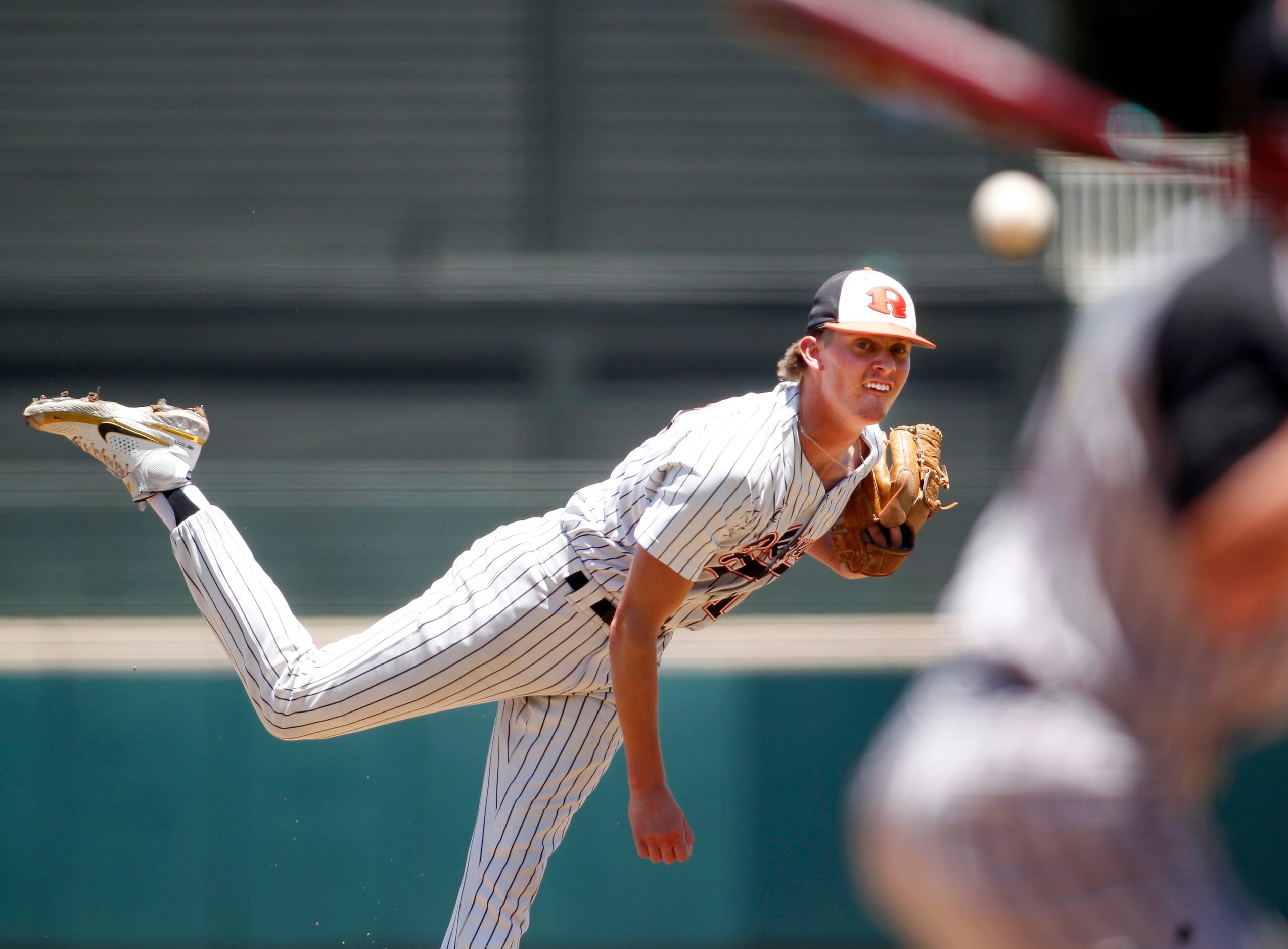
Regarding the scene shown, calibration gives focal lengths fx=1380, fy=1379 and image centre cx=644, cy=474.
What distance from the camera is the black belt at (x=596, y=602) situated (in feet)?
9.31

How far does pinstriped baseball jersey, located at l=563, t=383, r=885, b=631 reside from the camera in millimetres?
2543

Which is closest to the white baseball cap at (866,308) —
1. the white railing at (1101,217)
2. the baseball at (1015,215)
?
the white railing at (1101,217)

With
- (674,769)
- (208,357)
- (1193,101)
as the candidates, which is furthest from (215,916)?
(1193,101)

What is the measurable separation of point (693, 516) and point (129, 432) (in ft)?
5.04

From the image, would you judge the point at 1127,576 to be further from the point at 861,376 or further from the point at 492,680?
the point at 492,680

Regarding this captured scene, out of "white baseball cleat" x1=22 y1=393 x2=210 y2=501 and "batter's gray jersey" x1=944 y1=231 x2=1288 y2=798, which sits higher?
"batter's gray jersey" x1=944 y1=231 x2=1288 y2=798

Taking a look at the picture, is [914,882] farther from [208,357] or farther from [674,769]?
[208,357]

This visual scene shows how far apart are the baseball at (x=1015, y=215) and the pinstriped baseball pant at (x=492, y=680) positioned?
96.4 inches

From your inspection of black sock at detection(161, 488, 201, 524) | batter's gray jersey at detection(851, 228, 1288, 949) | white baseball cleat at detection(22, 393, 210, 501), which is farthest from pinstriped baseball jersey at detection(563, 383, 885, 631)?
batter's gray jersey at detection(851, 228, 1288, 949)

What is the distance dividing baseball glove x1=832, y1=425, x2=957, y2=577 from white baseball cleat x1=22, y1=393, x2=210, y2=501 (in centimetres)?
155

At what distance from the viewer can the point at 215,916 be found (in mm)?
4281

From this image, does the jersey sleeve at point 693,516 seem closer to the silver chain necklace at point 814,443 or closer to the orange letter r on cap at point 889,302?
the silver chain necklace at point 814,443

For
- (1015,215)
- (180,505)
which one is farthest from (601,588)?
(1015,215)

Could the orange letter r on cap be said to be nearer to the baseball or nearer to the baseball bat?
the baseball bat
